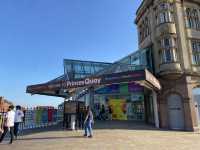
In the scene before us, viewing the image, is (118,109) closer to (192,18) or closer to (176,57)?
(176,57)

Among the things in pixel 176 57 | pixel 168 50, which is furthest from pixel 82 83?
pixel 176 57

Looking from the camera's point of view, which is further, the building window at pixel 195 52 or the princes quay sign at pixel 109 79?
the building window at pixel 195 52

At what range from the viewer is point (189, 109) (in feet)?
62.8

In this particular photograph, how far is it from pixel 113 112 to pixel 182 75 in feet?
37.0

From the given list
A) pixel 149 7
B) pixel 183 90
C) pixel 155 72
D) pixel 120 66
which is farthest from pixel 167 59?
pixel 149 7

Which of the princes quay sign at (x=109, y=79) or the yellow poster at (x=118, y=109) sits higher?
the princes quay sign at (x=109, y=79)

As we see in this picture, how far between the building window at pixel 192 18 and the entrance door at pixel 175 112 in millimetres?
7854

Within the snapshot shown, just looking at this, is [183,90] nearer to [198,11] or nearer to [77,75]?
[198,11]

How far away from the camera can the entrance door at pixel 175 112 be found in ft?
64.3

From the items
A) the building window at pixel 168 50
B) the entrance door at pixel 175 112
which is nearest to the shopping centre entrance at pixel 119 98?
the entrance door at pixel 175 112

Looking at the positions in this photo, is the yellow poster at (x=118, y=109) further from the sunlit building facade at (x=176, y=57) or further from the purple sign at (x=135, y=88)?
the sunlit building facade at (x=176, y=57)

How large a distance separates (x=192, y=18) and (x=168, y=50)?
5.26 metres

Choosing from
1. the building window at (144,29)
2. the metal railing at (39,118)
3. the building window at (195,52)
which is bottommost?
the metal railing at (39,118)

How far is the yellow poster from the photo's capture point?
27.8 meters
